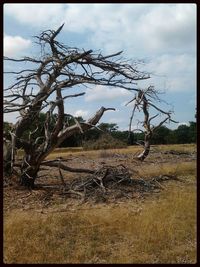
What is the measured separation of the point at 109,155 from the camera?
61.4 feet

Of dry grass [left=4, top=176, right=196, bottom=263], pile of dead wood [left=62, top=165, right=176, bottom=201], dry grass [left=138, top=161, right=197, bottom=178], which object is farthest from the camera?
dry grass [left=138, top=161, right=197, bottom=178]

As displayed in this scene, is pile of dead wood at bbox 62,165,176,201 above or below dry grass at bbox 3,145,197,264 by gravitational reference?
above

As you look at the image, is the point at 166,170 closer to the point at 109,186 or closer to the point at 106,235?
the point at 109,186

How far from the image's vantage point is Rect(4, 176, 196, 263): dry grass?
6281 mm

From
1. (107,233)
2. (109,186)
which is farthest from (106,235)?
(109,186)

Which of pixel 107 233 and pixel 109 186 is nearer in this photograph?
pixel 107 233

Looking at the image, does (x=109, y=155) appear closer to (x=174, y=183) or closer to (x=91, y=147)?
(x=91, y=147)

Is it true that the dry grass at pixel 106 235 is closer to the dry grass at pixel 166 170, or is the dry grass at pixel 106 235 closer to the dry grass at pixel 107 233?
the dry grass at pixel 107 233

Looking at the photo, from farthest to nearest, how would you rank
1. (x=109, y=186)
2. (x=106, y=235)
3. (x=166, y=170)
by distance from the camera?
(x=166, y=170) < (x=109, y=186) < (x=106, y=235)

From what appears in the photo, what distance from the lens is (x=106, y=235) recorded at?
7.09 meters

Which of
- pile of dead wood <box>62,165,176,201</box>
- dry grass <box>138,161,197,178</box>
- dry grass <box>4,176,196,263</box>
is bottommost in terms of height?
dry grass <box>4,176,196,263</box>

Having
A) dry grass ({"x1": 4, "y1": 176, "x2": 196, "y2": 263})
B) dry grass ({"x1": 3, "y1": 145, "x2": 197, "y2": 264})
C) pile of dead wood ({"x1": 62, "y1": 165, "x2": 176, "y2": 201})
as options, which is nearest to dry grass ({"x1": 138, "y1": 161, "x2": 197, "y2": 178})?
pile of dead wood ({"x1": 62, "y1": 165, "x2": 176, "y2": 201})

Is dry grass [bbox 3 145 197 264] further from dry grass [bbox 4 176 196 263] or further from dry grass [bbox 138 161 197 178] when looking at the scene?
dry grass [bbox 138 161 197 178]

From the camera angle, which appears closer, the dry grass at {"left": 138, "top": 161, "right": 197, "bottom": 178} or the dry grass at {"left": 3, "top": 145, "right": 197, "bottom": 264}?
the dry grass at {"left": 3, "top": 145, "right": 197, "bottom": 264}
